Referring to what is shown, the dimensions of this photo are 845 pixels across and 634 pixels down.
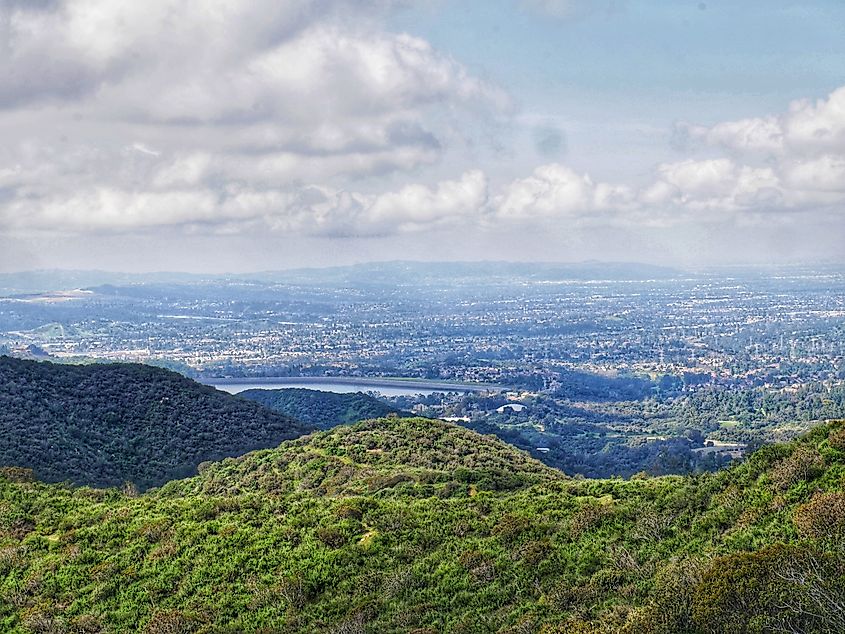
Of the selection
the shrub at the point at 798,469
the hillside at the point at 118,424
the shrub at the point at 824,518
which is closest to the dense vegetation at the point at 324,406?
the hillside at the point at 118,424

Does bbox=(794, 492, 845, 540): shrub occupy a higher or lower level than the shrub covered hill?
higher

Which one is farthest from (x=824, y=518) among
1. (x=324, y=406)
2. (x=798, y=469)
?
(x=324, y=406)

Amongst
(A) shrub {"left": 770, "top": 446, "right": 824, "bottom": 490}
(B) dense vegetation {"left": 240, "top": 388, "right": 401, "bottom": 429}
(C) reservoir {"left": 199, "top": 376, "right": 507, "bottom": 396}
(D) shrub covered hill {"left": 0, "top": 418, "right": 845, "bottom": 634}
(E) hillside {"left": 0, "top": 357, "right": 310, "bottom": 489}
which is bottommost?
(C) reservoir {"left": 199, "top": 376, "right": 507, "bottom": 396}

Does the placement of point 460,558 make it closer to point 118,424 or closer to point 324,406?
point 118,424

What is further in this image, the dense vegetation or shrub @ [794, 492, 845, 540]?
the dense vegetation

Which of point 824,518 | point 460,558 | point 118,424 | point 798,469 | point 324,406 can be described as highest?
point 824,518

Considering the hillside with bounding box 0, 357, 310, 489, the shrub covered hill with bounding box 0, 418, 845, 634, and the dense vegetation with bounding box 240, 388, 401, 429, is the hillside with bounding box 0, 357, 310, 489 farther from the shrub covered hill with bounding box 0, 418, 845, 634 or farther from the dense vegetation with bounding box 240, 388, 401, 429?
the dense vegetation with bounding box 240, 388, 401, 429

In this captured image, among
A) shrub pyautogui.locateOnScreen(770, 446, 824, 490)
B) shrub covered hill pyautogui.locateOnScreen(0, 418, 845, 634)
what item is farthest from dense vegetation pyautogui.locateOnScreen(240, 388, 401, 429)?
shrub pyautogui.locateOnScreen(770, 446, 824, 490)

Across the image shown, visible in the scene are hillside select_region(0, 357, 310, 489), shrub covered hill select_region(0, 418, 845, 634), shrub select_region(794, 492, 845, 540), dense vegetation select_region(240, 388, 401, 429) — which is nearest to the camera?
shrub covered hill select_region(0, 418, 845, 634)

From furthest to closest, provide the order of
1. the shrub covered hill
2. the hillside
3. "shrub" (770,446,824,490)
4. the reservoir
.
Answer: the reservoir < the hillside < "shrub" (770,446,824,490) < the shrub covered hill
